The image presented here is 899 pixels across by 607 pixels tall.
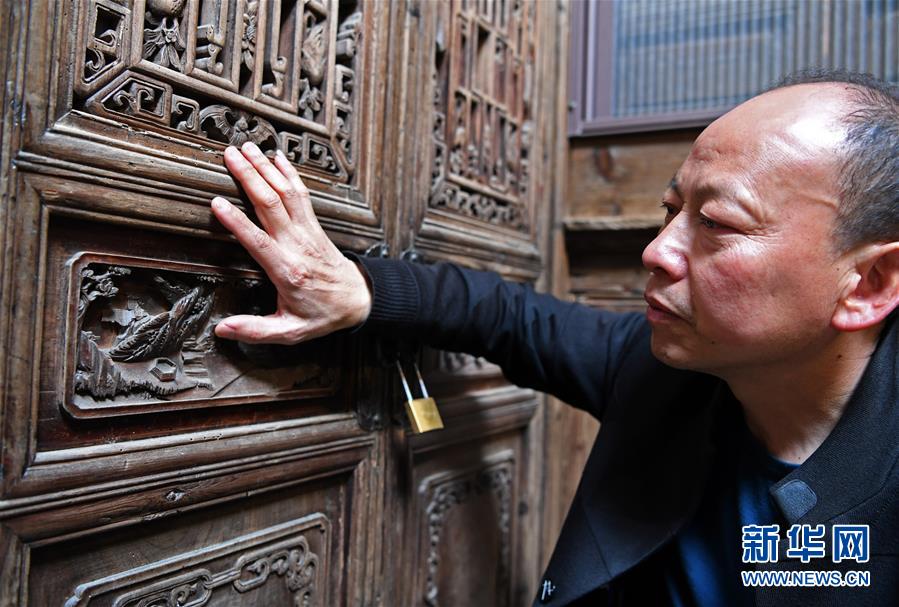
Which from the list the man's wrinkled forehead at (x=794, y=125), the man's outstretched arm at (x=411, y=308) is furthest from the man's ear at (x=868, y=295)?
the man's outstretched arm at (x=411, y=308)

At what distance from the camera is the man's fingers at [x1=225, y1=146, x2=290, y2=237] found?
79 centimetres

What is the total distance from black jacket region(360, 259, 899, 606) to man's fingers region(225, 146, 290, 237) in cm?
15

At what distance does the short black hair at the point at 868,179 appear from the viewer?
2.60 ft

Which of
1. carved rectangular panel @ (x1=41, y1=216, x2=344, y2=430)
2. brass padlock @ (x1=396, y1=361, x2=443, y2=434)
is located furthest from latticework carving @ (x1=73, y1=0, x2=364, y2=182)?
brass padlock @ (x1=396, y1=361, x2=443, y2=434)

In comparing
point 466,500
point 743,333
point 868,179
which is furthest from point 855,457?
point 466,500

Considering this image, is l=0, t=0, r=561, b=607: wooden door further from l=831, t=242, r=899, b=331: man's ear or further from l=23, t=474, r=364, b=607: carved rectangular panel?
l=831, t=242, r=899, b=331: man's ear

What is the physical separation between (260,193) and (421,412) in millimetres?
388

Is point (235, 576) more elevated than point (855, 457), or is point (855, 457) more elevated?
point (855, 457)

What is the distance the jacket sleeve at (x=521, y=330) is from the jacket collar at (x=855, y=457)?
1.06 feet

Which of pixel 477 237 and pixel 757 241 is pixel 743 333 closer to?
pixel 757 241

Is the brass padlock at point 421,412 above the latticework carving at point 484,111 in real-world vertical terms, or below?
below

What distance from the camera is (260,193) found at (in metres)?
0.79

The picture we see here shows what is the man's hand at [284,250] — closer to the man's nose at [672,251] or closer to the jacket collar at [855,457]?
the man's nose at [672,251]
